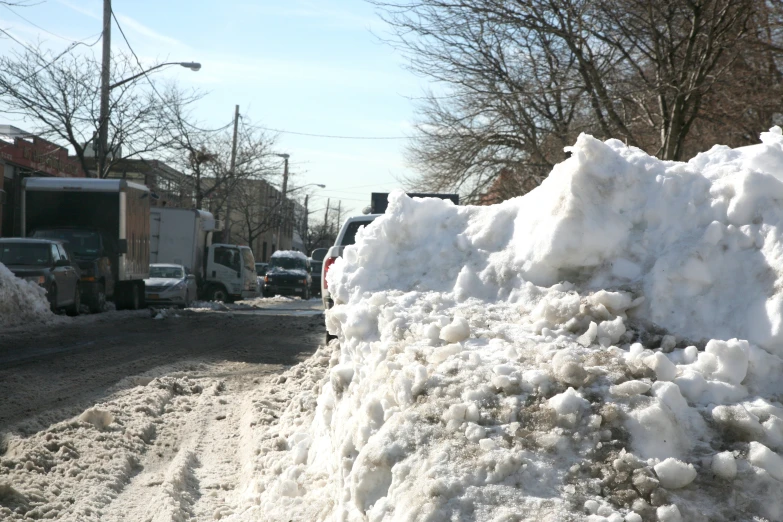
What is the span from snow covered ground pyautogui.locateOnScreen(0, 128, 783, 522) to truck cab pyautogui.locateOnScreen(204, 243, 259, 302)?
25660 millimetres

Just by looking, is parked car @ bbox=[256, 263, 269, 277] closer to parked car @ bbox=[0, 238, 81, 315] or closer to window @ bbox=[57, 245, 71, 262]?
window @ bbox=[57, 245, 71, 262]

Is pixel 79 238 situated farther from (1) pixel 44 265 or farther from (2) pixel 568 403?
(2) pixel 568 403

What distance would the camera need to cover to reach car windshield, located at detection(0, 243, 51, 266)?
17.0 meters

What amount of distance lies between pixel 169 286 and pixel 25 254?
768cm

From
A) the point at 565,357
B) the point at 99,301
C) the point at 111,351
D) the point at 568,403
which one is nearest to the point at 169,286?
the point at 99,301

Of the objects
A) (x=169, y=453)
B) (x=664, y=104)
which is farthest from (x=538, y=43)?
(x=169, y=453)

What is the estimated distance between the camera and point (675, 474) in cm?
319

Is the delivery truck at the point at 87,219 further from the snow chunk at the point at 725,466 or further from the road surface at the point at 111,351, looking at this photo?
the snow chunk at the point at 725,466

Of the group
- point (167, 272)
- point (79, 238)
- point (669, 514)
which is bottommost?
point (167, 272)

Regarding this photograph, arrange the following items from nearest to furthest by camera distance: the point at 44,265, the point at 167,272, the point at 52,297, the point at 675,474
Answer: the point at 675,474
the point at 52,297
the point at 44,265
the point at 167,272

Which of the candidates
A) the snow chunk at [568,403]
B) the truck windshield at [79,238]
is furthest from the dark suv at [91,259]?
the snow chunk at [568,403]

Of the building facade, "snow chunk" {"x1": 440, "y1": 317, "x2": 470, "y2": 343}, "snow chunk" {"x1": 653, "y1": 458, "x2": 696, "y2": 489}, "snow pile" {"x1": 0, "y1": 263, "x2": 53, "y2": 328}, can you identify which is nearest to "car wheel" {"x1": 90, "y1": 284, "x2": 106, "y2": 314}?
"snow pile" {"x1": 0, "y1": 263, "x2": 53, "y2": 328}

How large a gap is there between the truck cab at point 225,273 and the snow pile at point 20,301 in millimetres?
15347

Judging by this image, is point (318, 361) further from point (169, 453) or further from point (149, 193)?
point (149, 193)
